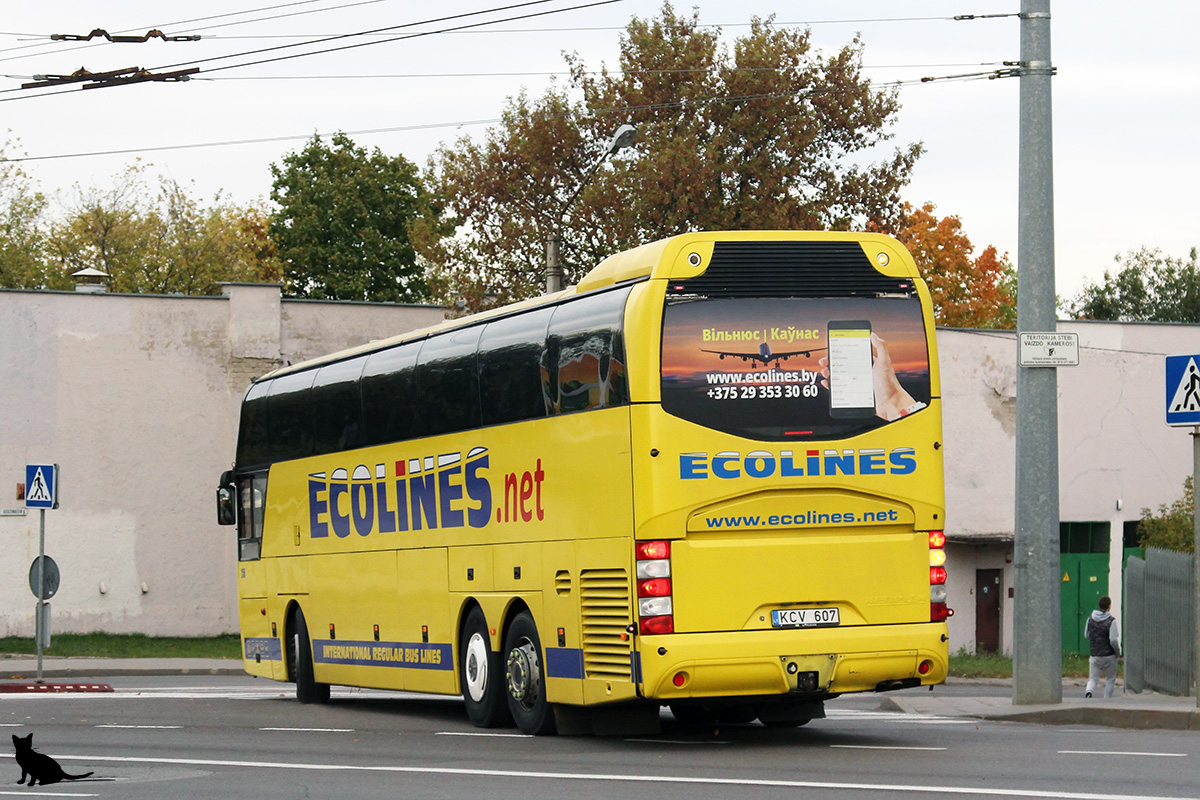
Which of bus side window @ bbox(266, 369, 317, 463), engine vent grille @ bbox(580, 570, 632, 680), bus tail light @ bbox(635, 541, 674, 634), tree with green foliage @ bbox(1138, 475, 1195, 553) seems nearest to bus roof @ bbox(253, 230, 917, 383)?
bus tail light @ bbox(635, 541, 674, 634)

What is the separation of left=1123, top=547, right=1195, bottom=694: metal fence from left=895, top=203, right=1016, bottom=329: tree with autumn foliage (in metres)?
43.2

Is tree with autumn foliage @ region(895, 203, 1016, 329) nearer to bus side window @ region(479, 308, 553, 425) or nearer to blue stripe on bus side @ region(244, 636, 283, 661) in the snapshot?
blue stripe on bus side @ region(244, 636, 283, 661)

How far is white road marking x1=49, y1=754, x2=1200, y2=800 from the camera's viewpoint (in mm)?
9906

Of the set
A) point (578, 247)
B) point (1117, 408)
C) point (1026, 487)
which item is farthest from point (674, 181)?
point (1026, 487)

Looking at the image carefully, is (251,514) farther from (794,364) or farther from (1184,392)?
(1184,392)

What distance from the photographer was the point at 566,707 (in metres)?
15.1

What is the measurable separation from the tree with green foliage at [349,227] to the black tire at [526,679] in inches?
1983

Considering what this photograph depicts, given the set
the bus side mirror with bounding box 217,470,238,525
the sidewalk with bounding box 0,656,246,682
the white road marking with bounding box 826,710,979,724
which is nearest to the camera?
the white road marking with bounding box 826,710,979,724

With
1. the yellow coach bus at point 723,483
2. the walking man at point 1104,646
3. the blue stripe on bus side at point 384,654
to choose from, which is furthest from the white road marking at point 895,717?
the walking man at point 1104,646

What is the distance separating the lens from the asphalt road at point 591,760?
10773 millimetres

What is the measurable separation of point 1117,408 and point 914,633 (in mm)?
31465

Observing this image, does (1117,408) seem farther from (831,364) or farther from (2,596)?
(831,364)

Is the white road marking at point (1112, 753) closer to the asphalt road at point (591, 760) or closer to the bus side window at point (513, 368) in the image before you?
the asphalt road at point (591, 760)

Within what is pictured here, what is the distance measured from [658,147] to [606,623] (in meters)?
31.5
